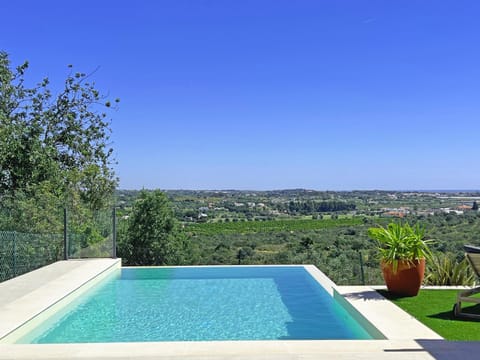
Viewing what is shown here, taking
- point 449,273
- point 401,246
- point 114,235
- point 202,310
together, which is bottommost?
point 202,310

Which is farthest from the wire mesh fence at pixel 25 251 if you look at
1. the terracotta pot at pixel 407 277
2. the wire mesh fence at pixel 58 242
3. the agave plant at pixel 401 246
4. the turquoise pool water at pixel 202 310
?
the terracotta pot at pixel 407 277

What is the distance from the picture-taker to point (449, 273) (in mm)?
8047

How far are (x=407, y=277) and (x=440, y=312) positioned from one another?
940mm

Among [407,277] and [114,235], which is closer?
[407,277]

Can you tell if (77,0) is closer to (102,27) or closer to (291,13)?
(102,27)

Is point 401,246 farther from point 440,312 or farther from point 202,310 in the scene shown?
point 202,310

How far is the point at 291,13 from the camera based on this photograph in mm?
14719

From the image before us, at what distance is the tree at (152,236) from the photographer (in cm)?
1338

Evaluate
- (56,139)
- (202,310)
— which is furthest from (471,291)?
(56,139)

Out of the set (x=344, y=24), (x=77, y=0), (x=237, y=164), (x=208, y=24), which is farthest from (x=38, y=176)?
(x=237, y=164)

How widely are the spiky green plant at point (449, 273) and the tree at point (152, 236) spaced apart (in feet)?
24.5

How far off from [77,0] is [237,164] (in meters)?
18.4

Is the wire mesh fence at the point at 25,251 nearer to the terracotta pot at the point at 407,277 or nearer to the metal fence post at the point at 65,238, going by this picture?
the metal fence post at the point at 65,238

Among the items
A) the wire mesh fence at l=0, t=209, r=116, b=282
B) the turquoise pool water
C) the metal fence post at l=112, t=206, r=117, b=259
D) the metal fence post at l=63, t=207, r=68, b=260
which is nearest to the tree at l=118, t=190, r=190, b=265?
the metal fence post at l=112, t=206, r=117, b=259
